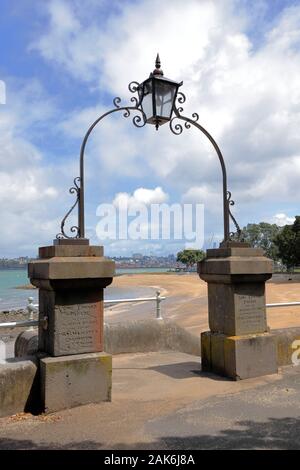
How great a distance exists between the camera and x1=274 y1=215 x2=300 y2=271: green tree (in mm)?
59188

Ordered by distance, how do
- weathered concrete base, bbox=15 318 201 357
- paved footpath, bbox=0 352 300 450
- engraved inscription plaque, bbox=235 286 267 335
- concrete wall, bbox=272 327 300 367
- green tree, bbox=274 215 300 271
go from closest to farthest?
paved footpath, bbox=0 352 300 450 → engraved inscription plaque, bbox=235 286 267 335 → concrete wall, bbox=272 327 300 367 → weathered concrete base, bbox=15 318 201 357 → green tree, bbox=274 215 300 271

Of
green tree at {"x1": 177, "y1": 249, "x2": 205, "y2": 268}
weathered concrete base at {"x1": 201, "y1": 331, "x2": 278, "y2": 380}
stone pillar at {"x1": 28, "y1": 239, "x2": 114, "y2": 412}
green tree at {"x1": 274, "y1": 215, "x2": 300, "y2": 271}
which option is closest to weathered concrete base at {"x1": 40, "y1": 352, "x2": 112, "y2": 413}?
stone pillar at {"x1": 28, "y1": 239, "x2": 114, "y2": 412}

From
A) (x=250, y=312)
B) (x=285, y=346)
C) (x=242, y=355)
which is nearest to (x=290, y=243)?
(x=285, y=346)

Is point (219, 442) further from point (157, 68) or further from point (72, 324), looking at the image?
point (157, 68)

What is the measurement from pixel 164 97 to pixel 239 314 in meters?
3.11

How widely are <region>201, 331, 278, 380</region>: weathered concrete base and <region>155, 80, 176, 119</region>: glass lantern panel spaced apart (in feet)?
10.4

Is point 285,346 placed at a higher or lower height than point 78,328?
lower

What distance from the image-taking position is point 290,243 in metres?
60.1

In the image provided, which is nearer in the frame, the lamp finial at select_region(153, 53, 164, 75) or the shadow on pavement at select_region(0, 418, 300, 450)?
the shadow on pavement at select_region(0, 418, 300, 450)

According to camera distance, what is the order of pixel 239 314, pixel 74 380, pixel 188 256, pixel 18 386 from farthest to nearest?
pixel 188 256
pixel 239 314
pixel 74 380
pixel 18 386

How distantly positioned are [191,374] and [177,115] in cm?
365

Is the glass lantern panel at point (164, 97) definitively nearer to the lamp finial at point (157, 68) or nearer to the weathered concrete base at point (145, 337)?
the lamp finial at point (157, 68)

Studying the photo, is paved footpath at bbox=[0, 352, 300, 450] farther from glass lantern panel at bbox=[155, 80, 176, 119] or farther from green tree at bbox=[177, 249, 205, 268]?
green tree at bbox=[177, 249, 205, 268]
